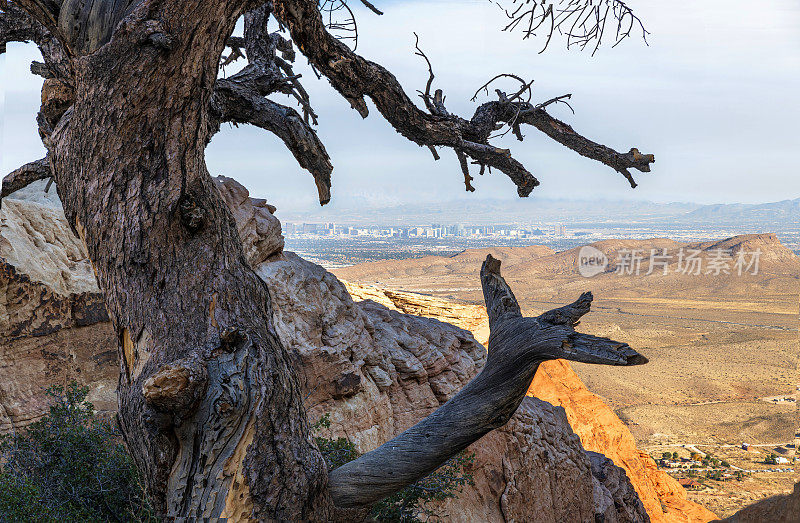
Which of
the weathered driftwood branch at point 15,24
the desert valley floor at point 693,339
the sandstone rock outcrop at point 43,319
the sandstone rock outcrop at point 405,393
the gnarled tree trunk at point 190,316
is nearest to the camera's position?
the gnarled tree trunk at point 190,316

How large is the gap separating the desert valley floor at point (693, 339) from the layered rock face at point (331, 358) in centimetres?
312

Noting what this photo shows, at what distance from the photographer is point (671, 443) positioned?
3478 cm

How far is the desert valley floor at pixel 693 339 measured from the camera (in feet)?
116

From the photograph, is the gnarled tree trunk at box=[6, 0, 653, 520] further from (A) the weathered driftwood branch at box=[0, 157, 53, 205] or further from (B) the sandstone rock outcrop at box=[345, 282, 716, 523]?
(B) the sandstone rock outcrop at box=[345, 282, 716, 523]

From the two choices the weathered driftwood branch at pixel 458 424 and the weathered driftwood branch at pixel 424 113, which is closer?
the weathered driftwood branch at pixel 458 424

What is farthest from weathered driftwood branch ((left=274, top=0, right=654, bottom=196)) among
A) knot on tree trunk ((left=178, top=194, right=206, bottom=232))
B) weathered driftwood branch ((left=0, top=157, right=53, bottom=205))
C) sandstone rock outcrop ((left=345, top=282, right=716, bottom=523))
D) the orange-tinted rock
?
the orange-tinted rock

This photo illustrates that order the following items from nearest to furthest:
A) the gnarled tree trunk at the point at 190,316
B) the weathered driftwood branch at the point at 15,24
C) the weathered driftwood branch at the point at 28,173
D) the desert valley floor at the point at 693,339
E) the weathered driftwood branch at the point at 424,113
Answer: the gnarled tree trunk at the point at 190,316
the weathered driftwood branch at the point at 424,113
the weathered driftwood branch at the point at 28,173
the weathered driftwood branch at the point at 15,24
the desert valley floor at the point at 693,339

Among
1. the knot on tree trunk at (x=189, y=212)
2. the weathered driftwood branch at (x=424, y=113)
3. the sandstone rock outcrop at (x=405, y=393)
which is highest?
the weathered driftwood branch at (x=424, y=113)

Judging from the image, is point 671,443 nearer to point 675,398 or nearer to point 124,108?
point 675,398

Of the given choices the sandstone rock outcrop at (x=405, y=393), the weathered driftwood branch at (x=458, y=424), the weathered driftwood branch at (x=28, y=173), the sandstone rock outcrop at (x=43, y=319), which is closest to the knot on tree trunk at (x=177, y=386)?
the weathered driftwood branch at (x=458, y=424)

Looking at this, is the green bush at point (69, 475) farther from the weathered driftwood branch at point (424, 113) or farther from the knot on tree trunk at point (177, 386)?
the weathered driftwood branch at point (424, 113)

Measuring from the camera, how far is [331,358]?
7.61m

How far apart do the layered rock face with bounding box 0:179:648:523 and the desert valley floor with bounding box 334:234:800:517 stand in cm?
312

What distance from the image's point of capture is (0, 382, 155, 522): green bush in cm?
403
